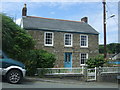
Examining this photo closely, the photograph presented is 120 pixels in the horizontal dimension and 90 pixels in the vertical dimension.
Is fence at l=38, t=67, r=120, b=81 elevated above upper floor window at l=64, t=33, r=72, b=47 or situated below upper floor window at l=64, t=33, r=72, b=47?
below

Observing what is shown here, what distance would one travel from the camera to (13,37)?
458 inches

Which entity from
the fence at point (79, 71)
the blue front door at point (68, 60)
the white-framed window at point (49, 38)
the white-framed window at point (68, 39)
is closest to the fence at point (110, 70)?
the fence at point (79, 71)

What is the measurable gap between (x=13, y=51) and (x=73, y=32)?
10.6 metres

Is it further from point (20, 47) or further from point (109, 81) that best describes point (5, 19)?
point (109, 81)

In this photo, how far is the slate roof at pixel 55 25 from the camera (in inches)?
772

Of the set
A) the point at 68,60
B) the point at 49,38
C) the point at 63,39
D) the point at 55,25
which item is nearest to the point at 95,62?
the point at 68,60

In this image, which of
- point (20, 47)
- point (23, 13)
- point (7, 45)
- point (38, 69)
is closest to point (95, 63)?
point (38, 69)

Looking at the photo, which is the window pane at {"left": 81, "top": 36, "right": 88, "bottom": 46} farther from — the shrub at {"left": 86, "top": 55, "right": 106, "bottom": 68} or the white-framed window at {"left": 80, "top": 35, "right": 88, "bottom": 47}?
the shrub at {"left": 86, "top": 55, "right": 106, "bottom": 68}

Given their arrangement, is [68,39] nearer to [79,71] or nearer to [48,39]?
[48,39]

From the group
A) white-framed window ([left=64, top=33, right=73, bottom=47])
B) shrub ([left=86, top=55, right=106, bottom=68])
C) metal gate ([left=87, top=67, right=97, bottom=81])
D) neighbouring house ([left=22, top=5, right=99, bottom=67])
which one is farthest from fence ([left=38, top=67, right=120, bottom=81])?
white-framed window ([left=64, top=33, right=73, bottom=47])

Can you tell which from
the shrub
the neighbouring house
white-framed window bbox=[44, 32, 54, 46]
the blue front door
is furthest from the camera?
the blue front door

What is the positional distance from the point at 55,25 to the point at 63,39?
2377 mm

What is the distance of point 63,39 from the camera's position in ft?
66.0

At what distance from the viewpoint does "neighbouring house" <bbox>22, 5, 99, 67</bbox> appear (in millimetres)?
19281
